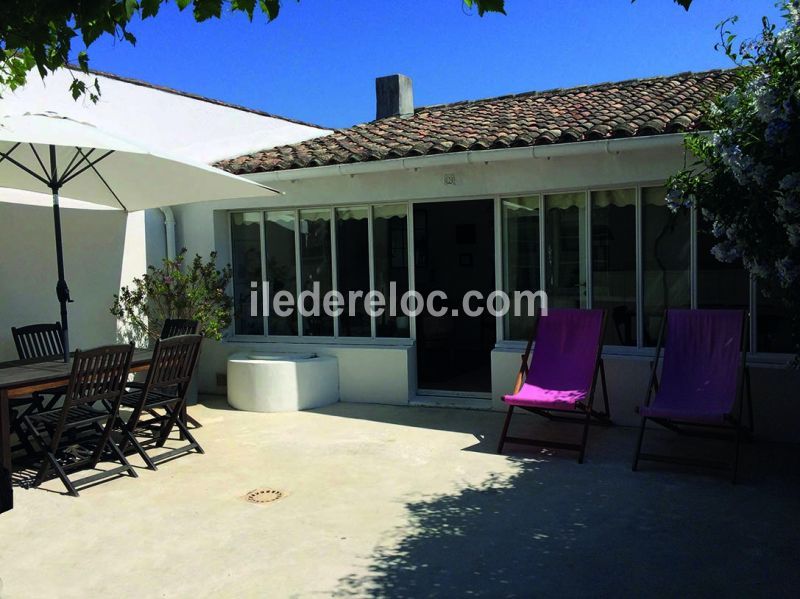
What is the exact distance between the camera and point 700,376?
264 inches

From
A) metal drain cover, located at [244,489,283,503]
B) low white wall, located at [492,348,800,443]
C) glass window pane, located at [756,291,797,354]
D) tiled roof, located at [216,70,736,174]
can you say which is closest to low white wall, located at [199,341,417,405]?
low white wall, located at [492,348,800,443]

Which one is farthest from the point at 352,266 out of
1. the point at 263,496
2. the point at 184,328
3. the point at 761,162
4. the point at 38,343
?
the point at 761,162

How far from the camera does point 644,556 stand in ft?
14.7

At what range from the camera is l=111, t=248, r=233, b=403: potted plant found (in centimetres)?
943

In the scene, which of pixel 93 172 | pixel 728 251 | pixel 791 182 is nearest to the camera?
pixel 791 182

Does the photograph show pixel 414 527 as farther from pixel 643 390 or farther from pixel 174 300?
pixel 174 300

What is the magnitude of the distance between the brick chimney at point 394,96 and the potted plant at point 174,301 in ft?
16.1

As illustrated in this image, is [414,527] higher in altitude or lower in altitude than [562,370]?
lower

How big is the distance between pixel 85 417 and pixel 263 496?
2003mm

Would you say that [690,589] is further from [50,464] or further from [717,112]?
[50,464]

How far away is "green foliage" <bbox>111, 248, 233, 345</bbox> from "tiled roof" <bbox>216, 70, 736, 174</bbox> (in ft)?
5.28

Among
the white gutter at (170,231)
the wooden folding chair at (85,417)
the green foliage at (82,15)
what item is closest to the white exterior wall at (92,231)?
the white gutter at (170,231)

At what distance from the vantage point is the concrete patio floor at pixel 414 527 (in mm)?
4207

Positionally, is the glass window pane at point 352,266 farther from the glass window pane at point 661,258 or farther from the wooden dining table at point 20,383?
the glass window pane at point 661,258
